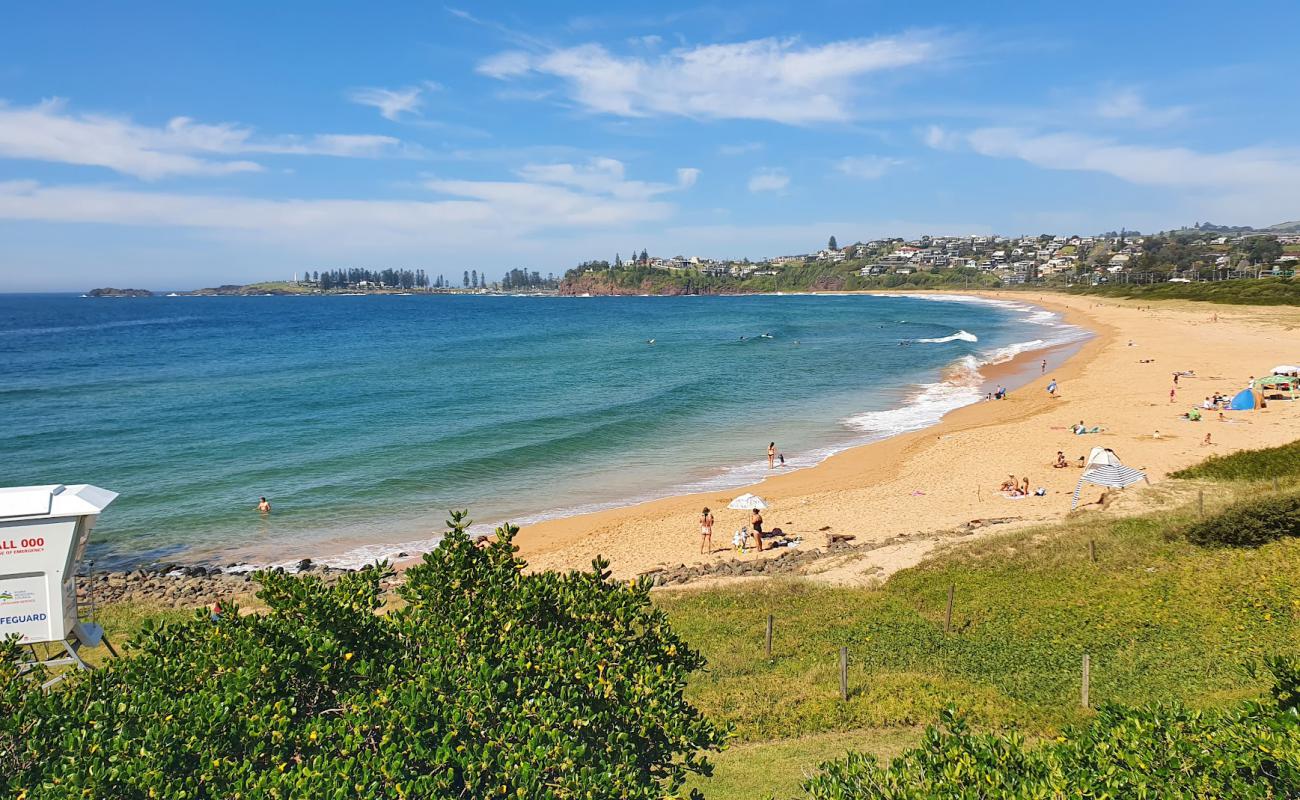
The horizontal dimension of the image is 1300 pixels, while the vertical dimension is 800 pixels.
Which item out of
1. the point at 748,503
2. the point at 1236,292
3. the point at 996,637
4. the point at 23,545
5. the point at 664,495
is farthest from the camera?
the point at 1236,292

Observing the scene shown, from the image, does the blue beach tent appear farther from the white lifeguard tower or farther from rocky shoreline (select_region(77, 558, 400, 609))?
the white lifeguard tower

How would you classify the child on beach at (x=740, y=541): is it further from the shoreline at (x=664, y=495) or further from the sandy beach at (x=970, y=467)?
the shoreline at (x=664, y=495)

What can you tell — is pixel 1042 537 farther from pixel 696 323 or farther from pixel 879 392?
pixel 696 323

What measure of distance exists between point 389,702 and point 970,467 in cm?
3053

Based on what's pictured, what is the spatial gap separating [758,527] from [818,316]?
387 ft

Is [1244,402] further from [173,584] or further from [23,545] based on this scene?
[173,584]

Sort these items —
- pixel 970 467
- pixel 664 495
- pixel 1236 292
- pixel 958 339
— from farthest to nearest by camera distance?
pixel 1236 292
pixel 958 339
pixel 970 467
pixel 664 495

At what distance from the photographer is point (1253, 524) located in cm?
1692

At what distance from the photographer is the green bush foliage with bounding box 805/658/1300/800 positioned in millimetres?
5949

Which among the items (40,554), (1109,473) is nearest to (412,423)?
(40,554)

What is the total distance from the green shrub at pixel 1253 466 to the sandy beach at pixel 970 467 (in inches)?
70.1

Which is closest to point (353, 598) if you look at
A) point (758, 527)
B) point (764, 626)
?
point (764, 626)

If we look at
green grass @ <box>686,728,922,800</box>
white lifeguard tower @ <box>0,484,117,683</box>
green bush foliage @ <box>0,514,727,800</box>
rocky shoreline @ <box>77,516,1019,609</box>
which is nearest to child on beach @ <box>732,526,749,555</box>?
rocky shoreline @ <box>77,516,1019,609</box>

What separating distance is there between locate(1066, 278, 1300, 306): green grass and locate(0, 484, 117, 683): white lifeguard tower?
371 feet
